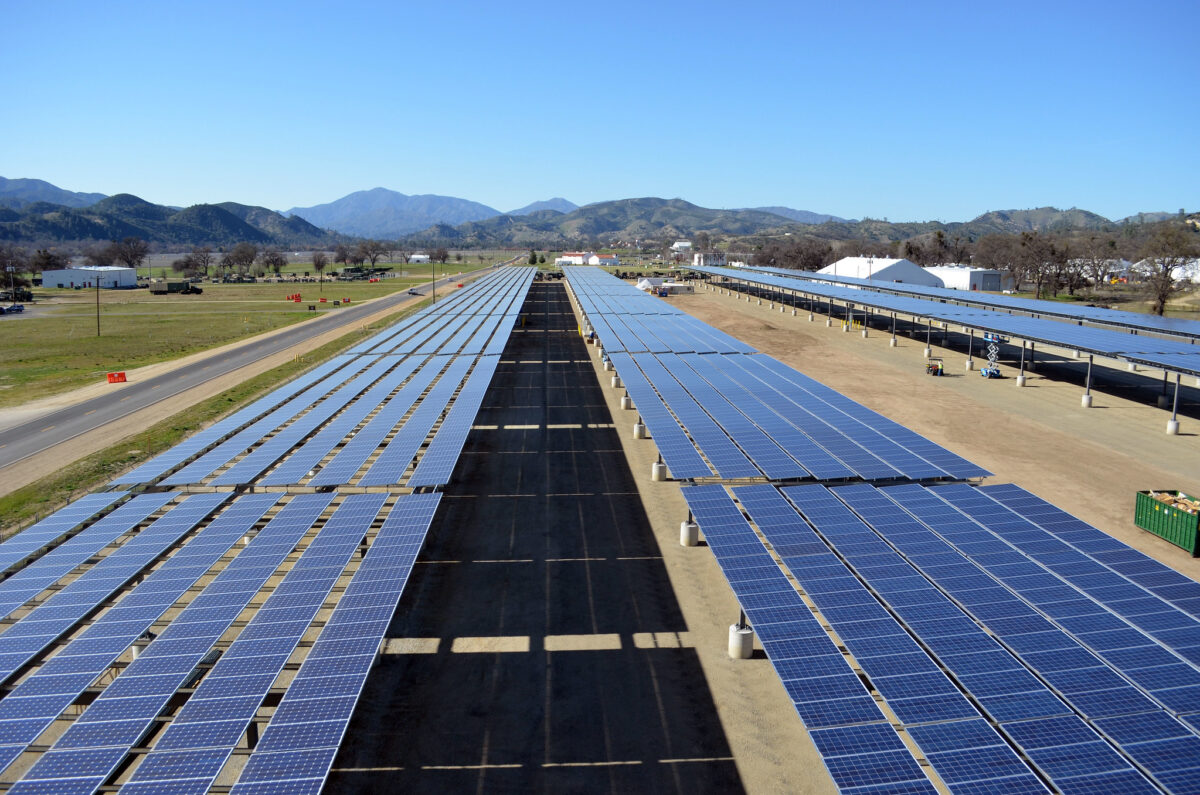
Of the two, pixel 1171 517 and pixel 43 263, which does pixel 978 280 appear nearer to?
pixel 1171 517

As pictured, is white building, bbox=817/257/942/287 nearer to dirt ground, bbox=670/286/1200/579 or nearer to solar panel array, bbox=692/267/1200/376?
solar panel array, bbox=692/267/1200/376

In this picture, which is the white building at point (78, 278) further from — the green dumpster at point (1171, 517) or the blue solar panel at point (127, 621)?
the green dumpster at point (1171, 517)

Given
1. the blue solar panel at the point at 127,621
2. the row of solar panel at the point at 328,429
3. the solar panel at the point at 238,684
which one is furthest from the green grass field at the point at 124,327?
the solar panel at the point at 238,684

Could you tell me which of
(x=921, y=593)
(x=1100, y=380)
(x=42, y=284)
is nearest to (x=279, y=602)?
(x=921, y=593)

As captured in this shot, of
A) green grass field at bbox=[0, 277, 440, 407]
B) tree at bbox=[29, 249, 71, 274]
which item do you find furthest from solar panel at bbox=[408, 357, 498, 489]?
tree at bbox=[29, 249, 71, 274]

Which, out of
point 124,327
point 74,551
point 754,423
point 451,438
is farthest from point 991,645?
point 124,327

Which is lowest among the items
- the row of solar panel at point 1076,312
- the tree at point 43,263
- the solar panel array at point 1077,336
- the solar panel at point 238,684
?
the solar panel at point 238,684
